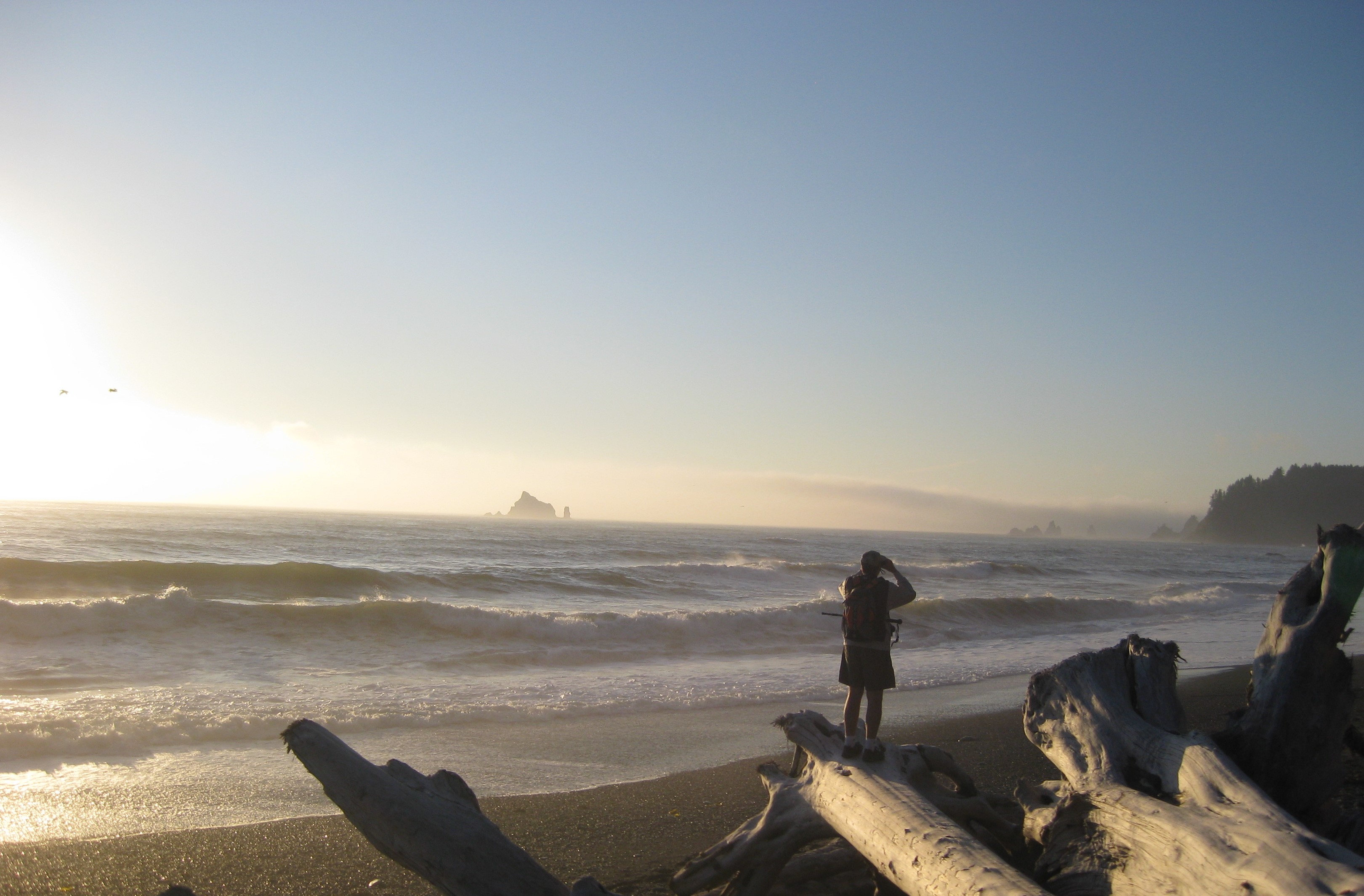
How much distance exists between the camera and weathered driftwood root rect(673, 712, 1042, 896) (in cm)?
266

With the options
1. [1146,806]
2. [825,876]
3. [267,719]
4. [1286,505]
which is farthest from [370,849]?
[1286,505]

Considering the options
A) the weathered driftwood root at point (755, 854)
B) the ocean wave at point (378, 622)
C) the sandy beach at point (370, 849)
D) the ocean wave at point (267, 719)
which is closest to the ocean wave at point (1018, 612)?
the ocean wave at point (378, 622)

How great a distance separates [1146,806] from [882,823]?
1005 millimetres

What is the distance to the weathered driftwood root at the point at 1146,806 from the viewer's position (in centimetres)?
228

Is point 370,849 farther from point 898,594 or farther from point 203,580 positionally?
point 203,580

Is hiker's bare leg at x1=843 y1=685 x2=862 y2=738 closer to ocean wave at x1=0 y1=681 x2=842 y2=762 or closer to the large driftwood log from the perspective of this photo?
the large driftwood log

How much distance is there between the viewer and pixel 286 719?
723cm

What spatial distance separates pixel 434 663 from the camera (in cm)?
1075

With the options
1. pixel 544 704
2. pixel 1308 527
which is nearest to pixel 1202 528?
pixel 1308 527

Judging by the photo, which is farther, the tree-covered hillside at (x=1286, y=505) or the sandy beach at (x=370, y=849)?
the tree-covered hillside at (x=1286, y=505)

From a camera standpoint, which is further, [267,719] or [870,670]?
[267,719]

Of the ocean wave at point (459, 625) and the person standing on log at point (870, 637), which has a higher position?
the person standing on log at point (870, 637)

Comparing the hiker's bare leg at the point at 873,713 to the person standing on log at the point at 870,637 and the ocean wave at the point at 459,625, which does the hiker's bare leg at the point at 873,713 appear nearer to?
the person standing on log at the point at 870,637

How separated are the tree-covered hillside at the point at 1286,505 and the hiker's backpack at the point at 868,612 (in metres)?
129
